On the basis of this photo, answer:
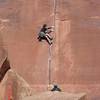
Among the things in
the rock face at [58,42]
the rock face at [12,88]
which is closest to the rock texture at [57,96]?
the rock face at [12,88]

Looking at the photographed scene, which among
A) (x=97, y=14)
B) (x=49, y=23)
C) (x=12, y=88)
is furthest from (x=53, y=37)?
(x=12, y=88)

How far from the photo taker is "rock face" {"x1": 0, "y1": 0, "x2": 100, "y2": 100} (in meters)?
9.29

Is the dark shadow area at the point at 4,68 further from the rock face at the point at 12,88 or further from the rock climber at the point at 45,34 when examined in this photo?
the rock climber at the point at 45,34

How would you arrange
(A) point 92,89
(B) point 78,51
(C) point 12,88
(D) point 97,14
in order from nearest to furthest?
(C) point 12,88
(A) point 92,89
(B) point 78,51
(D) point 97,14

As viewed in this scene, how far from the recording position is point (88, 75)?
9.28 m

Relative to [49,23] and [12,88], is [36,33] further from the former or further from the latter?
A: [12,88]

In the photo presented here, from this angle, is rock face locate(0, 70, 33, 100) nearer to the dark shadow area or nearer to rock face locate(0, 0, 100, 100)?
the dark shadow area

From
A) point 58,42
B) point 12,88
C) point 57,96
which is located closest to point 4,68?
point 12,88

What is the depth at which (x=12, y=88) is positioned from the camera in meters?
8.21

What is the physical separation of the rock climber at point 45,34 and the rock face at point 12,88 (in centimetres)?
175

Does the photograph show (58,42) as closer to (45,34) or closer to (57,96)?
(45,34)

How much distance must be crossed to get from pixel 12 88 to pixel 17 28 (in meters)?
2.28

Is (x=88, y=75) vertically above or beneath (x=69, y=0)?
beneath

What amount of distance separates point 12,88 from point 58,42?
6.39 ft
